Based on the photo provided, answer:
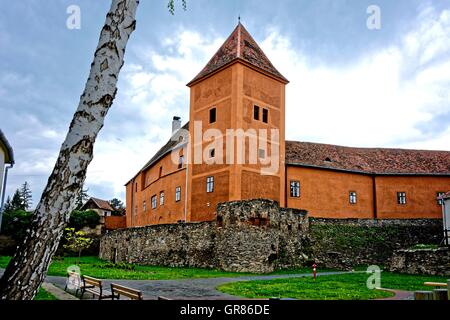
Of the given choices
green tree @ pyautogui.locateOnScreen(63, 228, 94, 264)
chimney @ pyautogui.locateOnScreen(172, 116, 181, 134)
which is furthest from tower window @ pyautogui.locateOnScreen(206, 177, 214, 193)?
chimney @ pyautogui.locateOnScreen(172, 116, 181, 134)

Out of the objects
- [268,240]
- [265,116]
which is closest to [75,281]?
[268,240]

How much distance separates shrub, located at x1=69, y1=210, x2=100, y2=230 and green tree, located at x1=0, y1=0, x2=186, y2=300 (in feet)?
143

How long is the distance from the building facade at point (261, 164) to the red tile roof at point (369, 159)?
0.30ft

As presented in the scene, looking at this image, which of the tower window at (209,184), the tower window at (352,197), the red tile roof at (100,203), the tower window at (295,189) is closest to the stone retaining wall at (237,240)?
the tower window at (209,184)

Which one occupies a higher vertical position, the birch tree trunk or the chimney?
the chimney

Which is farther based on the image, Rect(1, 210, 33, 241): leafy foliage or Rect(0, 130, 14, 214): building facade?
Rect(1, 210, 33, 241): leafy foliage

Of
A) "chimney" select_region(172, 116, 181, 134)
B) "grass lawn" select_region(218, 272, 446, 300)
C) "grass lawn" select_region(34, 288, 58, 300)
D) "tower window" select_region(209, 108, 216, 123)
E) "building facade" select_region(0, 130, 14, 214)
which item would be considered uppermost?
"chimney" select_region(172, 116, 181, 134)

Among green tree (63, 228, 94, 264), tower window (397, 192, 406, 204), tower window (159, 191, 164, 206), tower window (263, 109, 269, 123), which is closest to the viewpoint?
tower window (263, 109, 269, 123)

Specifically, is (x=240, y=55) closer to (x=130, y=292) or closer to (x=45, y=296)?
(x=45, y=296)

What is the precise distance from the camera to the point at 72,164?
4.36 metres

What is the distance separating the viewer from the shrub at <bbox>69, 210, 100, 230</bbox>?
149 ft

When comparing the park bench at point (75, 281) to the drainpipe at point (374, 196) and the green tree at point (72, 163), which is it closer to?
the green tree at point (72, 163)

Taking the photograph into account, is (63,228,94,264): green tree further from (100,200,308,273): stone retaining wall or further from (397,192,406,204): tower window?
(397,192,406,204): tower window

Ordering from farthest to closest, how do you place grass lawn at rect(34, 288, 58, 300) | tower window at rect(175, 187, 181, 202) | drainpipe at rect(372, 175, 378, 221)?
drainpipe at rect(372, 175, 378, 221), tower window at rect(175, 187, 181, 202), grass lawn at rect(34, 288, 58, 300)
